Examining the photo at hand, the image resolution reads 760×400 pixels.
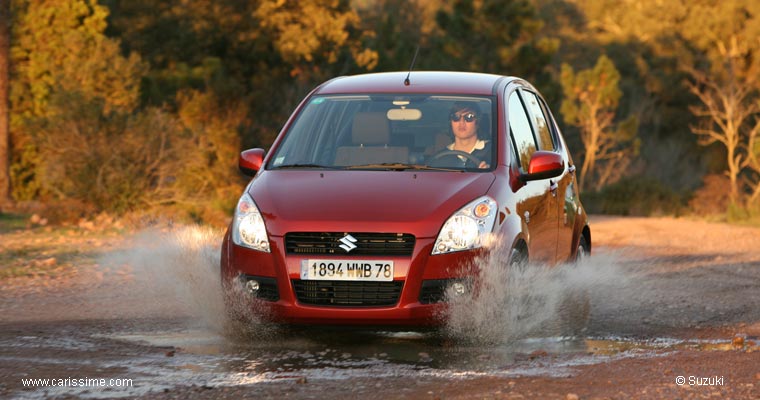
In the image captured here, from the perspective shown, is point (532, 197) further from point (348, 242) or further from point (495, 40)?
point (495, 40)

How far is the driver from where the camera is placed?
824 centimetres

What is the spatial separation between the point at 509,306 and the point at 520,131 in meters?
1.83

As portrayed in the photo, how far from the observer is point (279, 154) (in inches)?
335

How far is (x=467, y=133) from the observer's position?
840 cm

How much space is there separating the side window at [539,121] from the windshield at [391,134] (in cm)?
99

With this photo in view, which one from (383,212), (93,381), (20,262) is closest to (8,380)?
(93,381)

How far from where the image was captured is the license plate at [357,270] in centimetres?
713

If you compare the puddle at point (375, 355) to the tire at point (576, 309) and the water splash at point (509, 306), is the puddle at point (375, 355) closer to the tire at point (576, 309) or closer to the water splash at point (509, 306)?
the water splash at point (509, 306)

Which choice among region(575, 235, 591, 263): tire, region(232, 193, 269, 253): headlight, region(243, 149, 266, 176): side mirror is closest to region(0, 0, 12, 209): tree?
region(575, 235, 591, 263): tire

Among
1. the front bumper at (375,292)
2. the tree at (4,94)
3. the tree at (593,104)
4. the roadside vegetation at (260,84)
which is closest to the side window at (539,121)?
the front bumper at (375,292)

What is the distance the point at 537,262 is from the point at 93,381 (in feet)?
9.95

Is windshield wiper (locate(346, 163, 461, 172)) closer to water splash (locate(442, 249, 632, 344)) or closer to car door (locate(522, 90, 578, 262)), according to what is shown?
water splash (locate(442, 249, 632, 344))

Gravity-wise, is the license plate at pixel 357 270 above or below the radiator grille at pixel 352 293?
above

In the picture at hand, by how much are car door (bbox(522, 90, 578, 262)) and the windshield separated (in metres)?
0.87
